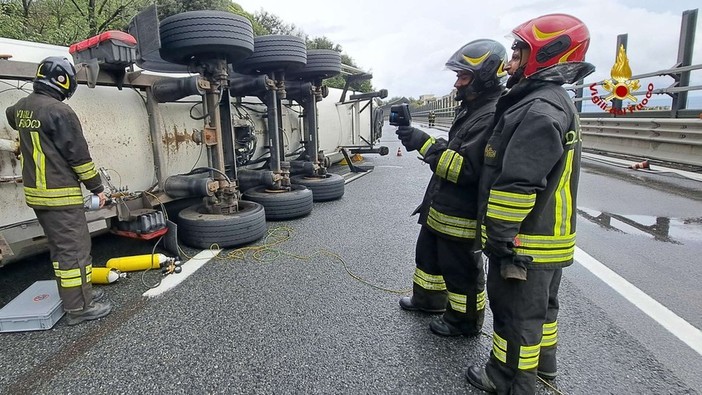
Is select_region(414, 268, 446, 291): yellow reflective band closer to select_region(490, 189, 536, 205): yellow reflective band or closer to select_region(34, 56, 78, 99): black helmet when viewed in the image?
select_region(490, 189, 536, 205): yellow reflective band

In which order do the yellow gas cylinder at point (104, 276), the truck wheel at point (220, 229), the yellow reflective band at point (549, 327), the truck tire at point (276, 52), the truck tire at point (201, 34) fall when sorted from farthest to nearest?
the truck tire at point (276, 52), the truck wheel at point (220, 229), the truck tire at point (201, 34), the yellow gas cylinder at point (104, 276), the yellow reflective band at point (549, 327)

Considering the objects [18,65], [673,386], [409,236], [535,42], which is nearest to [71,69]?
[18,65]

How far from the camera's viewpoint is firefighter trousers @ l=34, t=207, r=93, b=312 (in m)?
2.53

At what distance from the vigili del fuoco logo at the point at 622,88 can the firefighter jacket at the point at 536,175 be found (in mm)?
10139

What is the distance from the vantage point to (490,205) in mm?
1720

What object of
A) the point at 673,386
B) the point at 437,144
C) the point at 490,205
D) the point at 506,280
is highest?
the point at 437,144

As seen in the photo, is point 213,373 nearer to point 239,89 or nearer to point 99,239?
point 99,239

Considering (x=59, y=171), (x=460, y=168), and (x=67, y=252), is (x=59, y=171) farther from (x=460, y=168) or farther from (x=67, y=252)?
(x=460, y=168)

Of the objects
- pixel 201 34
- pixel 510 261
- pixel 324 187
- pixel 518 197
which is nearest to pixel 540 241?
pixel 510 261

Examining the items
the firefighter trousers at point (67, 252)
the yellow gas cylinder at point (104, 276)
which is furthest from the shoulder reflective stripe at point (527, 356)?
the yellow gas cylinder at point (104, 276)

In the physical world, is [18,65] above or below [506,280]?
above

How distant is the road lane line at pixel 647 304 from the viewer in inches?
92.1

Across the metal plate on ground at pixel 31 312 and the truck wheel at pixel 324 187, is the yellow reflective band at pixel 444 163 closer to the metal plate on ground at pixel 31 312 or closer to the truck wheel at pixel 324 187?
the metal plate on ground at pixel 31 312

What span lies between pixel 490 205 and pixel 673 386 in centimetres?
135
